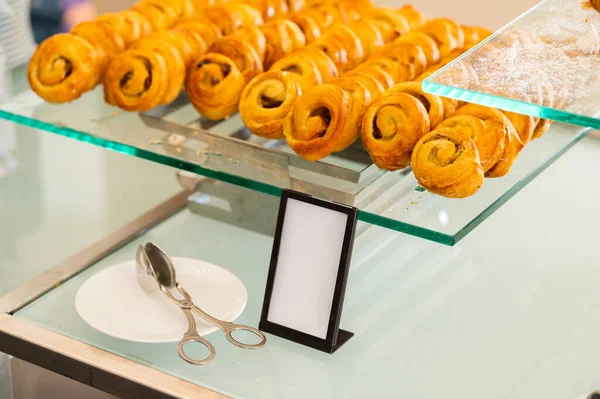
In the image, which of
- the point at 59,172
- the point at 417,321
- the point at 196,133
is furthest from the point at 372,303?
the point at 59,172

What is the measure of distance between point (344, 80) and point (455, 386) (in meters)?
0.34

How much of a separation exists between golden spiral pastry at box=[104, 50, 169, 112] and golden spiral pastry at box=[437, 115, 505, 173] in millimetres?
349

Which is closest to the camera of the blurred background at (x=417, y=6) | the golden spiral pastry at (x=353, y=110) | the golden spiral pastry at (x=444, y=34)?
the golden spiral pastry at (x=353, y=110)

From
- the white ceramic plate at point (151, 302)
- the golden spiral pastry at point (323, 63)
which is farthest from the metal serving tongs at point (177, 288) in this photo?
the golden spiral pastry at point (323, 63)

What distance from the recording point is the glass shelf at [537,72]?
2.13 feet

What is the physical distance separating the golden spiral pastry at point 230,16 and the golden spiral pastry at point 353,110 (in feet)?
1.06

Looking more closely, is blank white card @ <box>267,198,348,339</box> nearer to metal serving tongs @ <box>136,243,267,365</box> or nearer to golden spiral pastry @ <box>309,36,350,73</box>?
metal serving tongs @ <box>136,243,267,365</box>

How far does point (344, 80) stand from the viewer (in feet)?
3.17

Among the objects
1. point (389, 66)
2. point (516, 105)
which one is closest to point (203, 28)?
point (389, 66)

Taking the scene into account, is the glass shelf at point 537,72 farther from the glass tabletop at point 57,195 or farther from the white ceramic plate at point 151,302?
the glass tabletop at point 57,195

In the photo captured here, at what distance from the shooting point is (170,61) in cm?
105

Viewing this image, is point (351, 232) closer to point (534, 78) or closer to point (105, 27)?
point (534, 78)

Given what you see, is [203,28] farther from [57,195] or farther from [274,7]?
[57,195]

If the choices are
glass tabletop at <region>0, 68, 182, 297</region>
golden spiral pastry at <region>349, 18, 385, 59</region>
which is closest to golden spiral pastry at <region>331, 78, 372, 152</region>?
golden spiral pastry at <region>349, 18, 385, 59</region>
